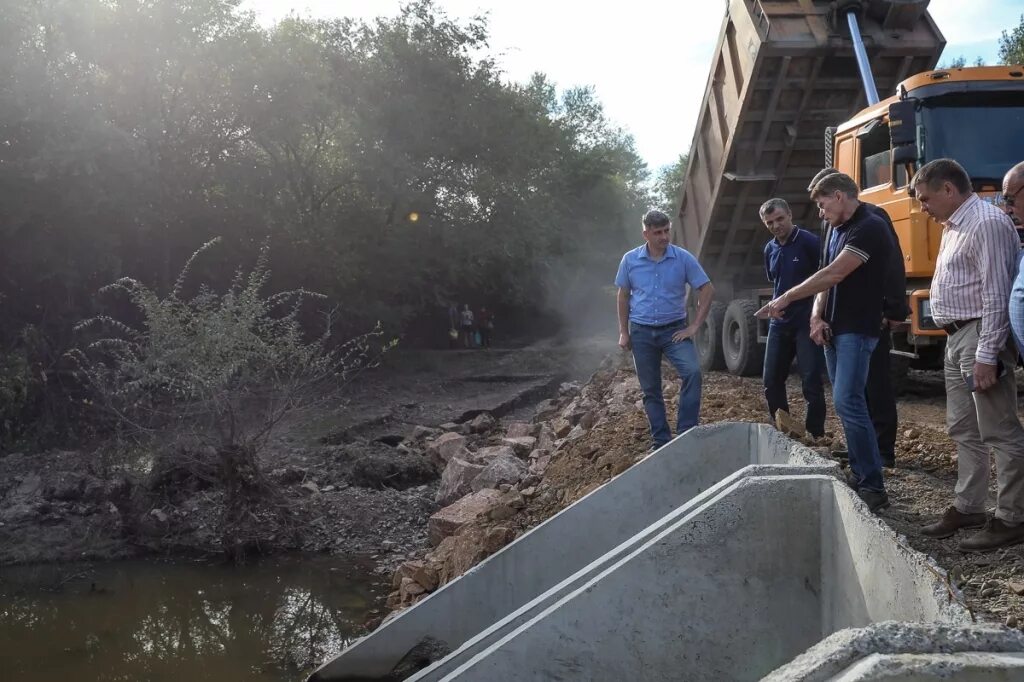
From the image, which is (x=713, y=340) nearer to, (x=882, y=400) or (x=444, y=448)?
(x=444, y=448)

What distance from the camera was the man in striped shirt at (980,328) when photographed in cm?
360

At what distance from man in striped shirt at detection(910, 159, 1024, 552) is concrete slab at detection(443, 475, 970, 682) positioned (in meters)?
0.80

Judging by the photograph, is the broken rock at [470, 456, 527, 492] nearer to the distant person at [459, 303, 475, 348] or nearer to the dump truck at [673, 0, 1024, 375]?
the dump truck at [673, 0, 1024, 375]

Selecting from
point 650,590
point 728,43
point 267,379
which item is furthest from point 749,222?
point 650,590

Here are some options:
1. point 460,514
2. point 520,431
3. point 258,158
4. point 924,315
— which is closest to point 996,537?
point 924,315

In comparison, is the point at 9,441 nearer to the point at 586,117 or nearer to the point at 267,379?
the point at 267,379

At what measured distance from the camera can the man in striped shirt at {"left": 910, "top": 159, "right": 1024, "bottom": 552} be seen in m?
3.60

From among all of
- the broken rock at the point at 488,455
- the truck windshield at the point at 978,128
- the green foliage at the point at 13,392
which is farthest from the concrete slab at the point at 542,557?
the green foliage at the point at 13,392

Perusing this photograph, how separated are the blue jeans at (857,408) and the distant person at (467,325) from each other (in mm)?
20066

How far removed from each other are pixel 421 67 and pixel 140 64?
21.4ft

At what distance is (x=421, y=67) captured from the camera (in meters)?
19.2

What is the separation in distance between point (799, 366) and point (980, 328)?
2005 millimetres

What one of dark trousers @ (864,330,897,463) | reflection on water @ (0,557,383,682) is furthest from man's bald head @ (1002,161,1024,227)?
reflection on water @ (0,557,383,682)

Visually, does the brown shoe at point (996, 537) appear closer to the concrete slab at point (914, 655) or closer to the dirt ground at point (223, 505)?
the concrete slab at point (914, 655)
